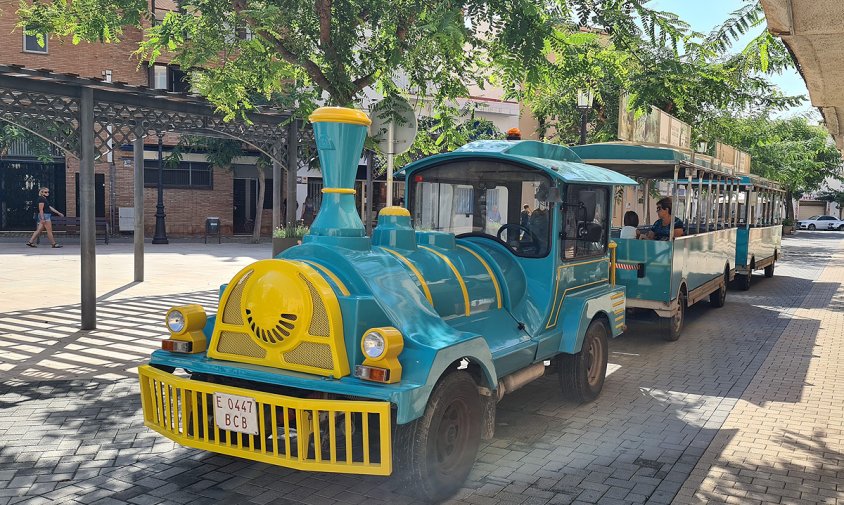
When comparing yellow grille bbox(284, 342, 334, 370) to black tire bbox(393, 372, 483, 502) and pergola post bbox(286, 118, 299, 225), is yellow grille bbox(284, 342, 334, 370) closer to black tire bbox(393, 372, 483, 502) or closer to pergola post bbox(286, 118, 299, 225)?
black tire bbox(393, 372, 483, 502)

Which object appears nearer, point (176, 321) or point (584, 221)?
point (176, 321)

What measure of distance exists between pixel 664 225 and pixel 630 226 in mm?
605

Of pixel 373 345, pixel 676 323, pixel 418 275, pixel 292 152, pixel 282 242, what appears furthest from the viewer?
pixel 282 242

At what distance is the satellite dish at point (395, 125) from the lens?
870 cm

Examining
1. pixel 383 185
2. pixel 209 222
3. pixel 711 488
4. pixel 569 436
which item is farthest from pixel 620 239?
pixel 383 185

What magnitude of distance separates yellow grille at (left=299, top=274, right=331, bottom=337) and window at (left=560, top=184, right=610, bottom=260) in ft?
8.32

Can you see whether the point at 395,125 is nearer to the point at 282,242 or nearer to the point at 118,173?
the point at 282,242

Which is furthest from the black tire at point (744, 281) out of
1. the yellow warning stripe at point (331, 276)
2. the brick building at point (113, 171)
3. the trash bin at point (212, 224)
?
the brick building at point (113, 171)

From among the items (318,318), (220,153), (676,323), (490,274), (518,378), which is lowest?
(676,323)

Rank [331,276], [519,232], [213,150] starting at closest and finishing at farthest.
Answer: [331,276], [519,232], [213,150]

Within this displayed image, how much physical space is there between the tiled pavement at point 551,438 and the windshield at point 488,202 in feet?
5.18

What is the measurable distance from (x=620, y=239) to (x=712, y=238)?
2.93 metres

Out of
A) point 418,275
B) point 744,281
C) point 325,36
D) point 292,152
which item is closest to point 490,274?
point 418,275

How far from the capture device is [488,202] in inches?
244
